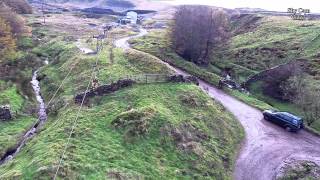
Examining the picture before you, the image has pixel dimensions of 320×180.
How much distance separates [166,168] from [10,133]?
2558 centimetres

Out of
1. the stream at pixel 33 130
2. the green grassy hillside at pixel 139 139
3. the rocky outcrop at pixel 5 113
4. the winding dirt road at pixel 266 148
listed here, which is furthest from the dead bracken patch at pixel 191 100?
the rocky outcrop at pixel 5 113

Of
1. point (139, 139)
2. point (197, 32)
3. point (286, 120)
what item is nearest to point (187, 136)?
point (139, 139)

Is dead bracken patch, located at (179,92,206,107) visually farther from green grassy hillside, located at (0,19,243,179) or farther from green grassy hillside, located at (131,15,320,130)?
green grassy hillside, located at (131,15,320,130)

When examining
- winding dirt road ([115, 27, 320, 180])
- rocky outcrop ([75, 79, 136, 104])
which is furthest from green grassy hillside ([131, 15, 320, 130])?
rocky outcrop ([75, 79, 136, 104])

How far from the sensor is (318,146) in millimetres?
51312

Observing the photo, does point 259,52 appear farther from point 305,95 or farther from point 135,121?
point 135,121

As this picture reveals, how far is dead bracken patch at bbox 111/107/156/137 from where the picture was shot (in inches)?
1846

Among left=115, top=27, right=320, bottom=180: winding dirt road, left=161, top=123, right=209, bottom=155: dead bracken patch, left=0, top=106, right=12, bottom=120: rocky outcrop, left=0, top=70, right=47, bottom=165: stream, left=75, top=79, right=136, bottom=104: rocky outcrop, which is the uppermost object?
left=75, top=79, right=136, bottom=104: rocky outcrop

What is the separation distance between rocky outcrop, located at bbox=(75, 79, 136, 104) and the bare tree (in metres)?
38.0

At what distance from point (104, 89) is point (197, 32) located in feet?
142

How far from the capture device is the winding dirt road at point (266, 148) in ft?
148

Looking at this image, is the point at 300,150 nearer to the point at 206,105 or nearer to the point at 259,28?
the point at 206,105

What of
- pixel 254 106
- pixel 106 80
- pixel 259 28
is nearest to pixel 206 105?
pixel 254 106

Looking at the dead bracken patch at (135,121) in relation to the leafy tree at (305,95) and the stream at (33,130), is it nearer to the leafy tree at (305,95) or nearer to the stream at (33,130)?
the stream at (33,130)
